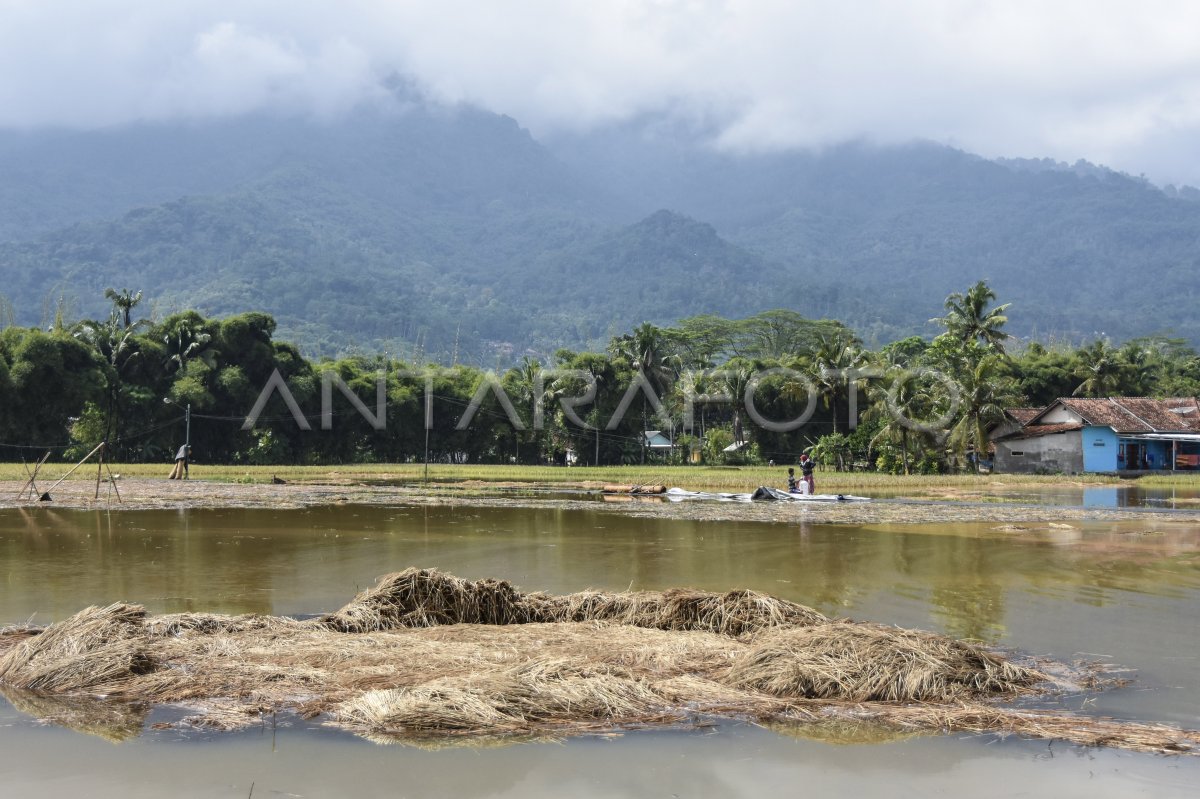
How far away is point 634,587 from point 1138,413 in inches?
1973

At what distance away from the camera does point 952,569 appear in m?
15.6

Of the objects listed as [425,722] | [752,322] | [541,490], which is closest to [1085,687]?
[425,722]

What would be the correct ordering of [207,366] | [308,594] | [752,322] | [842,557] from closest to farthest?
[308,594] → [842,557] → [207,366] → [752,322]

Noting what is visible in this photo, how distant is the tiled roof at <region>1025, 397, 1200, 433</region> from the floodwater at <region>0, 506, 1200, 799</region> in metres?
31.8

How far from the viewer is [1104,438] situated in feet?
176

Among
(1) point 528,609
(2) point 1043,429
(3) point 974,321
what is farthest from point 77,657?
(3) point 974,321

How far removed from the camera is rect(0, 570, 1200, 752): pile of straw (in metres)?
7.02

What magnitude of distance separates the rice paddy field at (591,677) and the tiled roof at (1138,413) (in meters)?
41.1

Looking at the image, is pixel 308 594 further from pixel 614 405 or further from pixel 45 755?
pixel 614 405

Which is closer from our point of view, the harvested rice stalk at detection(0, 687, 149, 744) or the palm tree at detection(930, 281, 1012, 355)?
the harvested rice stalk at detection(0, 687, 149, 744)

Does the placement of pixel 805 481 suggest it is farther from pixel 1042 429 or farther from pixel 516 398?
pixel 516 398

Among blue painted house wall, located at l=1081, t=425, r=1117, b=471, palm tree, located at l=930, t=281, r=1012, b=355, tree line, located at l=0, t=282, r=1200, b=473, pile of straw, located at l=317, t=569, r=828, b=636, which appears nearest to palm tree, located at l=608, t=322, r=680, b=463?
tree line, located at l=0, t=282, r=1200, b=473

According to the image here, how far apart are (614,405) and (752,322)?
47.0 metres

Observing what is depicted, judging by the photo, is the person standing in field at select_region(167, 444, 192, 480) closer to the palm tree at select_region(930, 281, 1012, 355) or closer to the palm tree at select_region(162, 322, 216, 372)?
the palm tree at select_region(162, 322, 216, 372)
